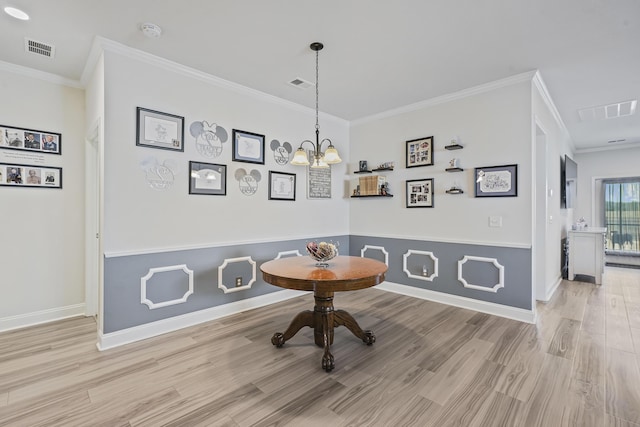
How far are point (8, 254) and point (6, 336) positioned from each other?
0.76m

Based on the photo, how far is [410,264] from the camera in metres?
4.12

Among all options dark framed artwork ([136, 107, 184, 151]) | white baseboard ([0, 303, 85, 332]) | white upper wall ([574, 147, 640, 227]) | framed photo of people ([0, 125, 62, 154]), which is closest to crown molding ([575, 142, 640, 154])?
white upper wall ([574, 147, 640, 227])

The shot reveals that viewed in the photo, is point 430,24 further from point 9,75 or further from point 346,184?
point 9,75

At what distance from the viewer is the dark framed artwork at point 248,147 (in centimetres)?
339

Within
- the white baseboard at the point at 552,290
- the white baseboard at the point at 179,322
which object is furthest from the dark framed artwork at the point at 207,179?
the white baseboard at the point at 552,290

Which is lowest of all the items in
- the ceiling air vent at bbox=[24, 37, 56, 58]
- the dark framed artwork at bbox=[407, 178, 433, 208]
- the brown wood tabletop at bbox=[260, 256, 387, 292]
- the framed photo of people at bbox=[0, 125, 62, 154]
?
the brown wood tabletop at bbox=[260, 256, 387, 292]

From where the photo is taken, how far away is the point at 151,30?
2361 mm

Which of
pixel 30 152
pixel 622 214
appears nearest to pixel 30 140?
pixel 30 152

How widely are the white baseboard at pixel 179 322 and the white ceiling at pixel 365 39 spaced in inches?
98.5

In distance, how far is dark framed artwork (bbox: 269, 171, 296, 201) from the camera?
12.3 feet

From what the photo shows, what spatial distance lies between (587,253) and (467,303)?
2855 mm

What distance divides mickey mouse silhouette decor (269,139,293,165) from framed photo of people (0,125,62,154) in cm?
225

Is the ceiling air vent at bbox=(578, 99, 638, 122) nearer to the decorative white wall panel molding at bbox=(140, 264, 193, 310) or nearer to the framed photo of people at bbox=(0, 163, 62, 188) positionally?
the decorative white wall panel molding at bbox=(140, 264, 193, 310)

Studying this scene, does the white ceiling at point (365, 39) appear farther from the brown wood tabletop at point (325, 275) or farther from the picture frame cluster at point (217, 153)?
the brown wood tabletop at point (325, 275)
